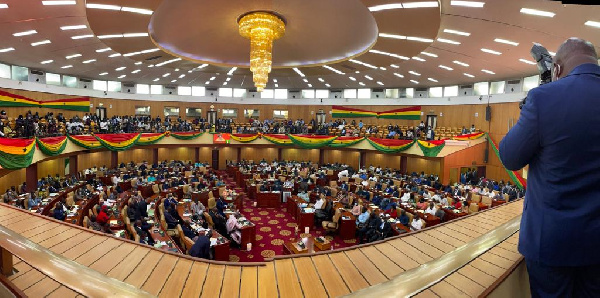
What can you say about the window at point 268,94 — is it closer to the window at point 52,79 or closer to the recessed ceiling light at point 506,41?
the window at point 52,79

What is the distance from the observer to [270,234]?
483 inches

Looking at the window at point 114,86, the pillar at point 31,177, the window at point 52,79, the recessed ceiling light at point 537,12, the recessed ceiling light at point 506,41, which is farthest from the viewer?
the window at point 114,86

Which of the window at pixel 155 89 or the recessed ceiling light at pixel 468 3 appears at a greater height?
the recessed ceiling light at pixel 468 3

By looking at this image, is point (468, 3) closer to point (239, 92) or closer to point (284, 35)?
point (284, 35)

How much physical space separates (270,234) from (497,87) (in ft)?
63.5

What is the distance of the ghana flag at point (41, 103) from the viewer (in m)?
13.6

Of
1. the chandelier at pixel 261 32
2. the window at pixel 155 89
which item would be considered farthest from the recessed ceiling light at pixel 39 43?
the window at pixel 155 89

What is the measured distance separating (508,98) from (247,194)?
1829 cm

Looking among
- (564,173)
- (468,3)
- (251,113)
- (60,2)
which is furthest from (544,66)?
(251,113)

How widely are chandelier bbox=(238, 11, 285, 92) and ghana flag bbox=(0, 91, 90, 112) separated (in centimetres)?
1136

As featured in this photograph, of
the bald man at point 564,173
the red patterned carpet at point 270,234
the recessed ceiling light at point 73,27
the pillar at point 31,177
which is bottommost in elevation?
the red patterned carpet at point 270,234

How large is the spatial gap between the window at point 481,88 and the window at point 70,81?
1225 inches

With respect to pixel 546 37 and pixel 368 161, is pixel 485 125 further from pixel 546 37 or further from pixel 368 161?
pixel 546 37

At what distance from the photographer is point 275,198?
15.9 metres
